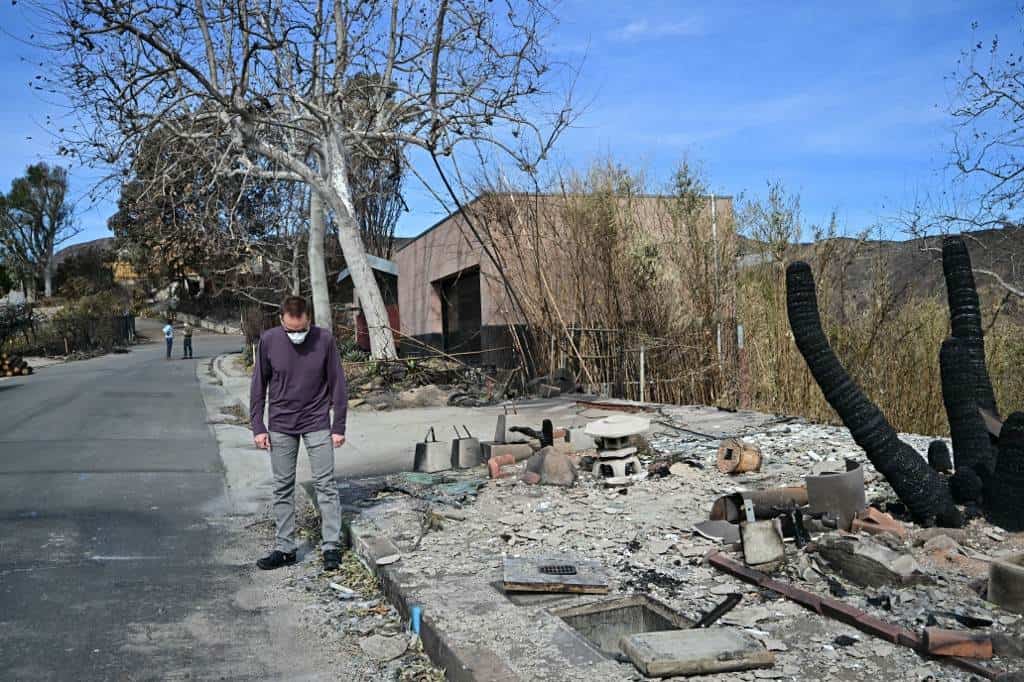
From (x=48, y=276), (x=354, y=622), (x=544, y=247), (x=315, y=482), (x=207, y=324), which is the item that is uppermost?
(x=48, y=276)

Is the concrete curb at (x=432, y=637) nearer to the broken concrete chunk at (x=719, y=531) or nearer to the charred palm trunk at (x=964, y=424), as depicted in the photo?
the broken concrete chunk at (x=719, y=531)

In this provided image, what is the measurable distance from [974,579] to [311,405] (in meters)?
4.15

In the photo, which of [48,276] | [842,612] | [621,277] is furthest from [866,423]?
[48,276]

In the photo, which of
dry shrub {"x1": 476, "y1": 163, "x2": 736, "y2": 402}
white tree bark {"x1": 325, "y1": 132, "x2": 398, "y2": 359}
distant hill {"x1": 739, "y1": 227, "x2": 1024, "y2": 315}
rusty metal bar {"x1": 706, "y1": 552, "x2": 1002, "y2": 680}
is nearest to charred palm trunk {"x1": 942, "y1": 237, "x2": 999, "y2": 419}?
rusty metal bar {"x1": 706, "y1": 552, "x2": 1002, "y2": 680}

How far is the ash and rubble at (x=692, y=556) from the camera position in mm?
3615

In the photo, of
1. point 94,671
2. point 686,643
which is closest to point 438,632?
point 686,643

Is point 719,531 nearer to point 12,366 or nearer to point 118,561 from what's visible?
point 118,561

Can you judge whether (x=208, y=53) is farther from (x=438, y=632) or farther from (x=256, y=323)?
(x=256, y=323)

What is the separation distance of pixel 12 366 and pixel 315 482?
28.6 m

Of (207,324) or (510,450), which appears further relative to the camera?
(207,324)

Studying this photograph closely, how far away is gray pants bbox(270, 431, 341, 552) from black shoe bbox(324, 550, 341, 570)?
39mm

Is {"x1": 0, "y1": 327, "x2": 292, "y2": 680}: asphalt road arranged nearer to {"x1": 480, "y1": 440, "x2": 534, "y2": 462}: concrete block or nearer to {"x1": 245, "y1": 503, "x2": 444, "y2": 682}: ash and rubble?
{"x1": 245, "y1": 503, "x2": 444, "y2": 682}: ash and rubble

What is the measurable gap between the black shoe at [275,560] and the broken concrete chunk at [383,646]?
1.58 m

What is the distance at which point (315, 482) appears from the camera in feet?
19.2
